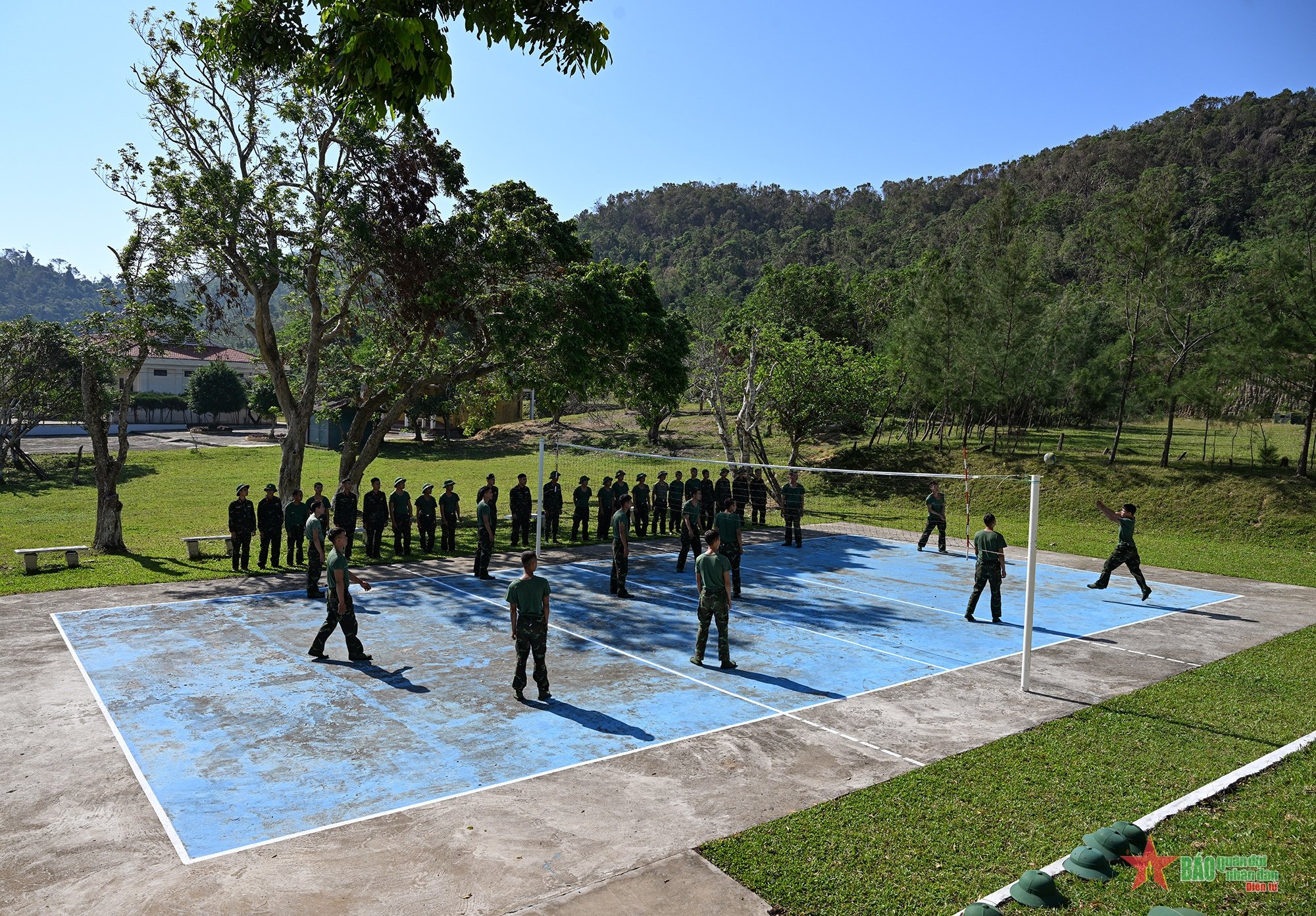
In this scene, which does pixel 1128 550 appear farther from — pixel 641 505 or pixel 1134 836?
pixel 641 505

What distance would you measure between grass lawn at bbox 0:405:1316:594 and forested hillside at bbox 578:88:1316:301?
103 ft

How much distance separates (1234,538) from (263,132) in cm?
2669

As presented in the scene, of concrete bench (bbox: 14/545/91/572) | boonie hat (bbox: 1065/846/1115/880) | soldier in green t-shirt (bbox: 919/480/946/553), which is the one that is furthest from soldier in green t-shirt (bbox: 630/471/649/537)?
boonie hat (bbox: 1065/846/1115/880)

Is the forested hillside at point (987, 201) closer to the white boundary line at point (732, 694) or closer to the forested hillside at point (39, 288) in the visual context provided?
the white boundary line at point (732, 694)

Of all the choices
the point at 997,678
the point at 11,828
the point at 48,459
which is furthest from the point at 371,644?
the point at 48,459

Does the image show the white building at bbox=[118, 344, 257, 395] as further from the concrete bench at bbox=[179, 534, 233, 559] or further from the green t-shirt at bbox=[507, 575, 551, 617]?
the green t-shirt at bbox=[507, 575, 551, 617]

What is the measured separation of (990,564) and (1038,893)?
8482 mm

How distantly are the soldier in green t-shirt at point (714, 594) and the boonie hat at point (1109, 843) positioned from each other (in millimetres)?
5158

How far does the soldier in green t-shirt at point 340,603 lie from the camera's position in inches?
425

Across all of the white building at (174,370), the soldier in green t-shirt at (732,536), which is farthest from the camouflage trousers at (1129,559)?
the white building at (174,370)

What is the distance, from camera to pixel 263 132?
1834cm

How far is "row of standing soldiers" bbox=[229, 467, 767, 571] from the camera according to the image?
54.1 feet

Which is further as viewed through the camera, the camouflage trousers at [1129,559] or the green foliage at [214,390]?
the green foliage at [214,390]

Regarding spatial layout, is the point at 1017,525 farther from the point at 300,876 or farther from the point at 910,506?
the point at 300,876
